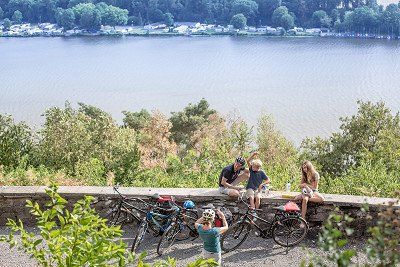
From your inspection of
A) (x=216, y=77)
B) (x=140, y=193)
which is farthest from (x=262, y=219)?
(x=216, y=77)

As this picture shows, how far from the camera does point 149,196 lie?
8461mm

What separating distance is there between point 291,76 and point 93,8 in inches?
2991

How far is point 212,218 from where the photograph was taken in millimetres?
7164

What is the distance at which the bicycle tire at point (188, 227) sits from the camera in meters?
8.22

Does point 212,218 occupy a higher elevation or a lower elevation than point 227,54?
higher

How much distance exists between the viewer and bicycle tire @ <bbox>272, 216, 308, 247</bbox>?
8.05 meters

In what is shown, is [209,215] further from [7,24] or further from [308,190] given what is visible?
[7,24]

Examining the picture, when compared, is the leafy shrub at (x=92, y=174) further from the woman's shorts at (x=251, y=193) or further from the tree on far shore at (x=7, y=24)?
the tree on far shore at (x=7, y=24)

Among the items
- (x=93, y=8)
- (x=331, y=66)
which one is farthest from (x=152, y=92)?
(x=93, y=8)

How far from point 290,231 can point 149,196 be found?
2.00 metres

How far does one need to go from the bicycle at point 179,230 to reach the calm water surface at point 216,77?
3694 cm

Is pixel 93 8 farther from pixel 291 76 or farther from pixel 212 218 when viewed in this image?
pixel 212 218

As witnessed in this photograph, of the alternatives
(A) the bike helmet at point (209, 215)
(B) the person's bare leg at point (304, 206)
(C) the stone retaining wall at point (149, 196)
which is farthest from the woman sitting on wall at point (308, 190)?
(A) the bike helmet at point (209, 215)

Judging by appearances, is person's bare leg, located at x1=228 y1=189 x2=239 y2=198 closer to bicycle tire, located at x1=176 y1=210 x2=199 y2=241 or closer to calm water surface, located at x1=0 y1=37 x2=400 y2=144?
bicycle tire, located at x1=176 y1=210 x2=199 y2=241
